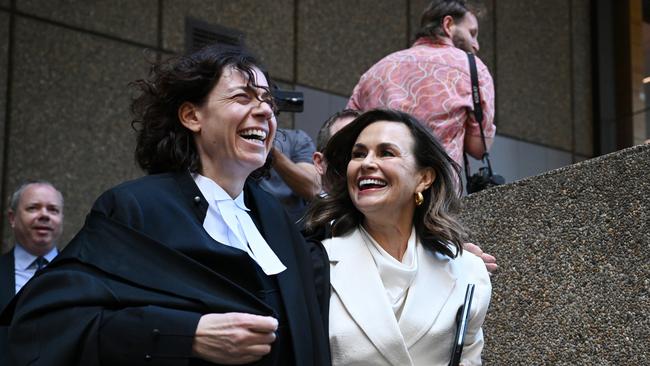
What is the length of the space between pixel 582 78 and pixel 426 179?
313 inches

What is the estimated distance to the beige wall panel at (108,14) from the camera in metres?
6.96

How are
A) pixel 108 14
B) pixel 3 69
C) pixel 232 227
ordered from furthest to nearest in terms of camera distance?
1. pixel 108 14
2. pixel 3 69
3. pixel 232 227

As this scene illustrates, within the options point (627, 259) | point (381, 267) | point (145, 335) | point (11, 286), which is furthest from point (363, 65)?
point (145, 335)

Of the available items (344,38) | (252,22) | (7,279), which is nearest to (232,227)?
(7,279)

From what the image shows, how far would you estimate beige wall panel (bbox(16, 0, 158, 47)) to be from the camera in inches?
274

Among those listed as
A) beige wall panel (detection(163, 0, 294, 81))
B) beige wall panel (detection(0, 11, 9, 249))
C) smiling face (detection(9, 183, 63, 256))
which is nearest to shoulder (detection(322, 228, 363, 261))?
smiling face (detection(9, 183, 63, 256))

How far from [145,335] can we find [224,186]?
66 cm

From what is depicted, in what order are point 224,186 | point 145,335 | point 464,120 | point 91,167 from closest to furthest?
point 145,335, point 224,186, point 464,120, point 91,167

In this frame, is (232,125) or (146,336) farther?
(232,125)

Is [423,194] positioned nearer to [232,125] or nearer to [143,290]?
[232,125]

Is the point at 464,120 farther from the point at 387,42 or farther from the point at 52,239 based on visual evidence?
the point at 387,42

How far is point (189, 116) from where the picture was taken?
3162mm

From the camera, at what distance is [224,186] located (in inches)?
123

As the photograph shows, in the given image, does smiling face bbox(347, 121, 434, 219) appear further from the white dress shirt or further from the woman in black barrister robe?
the white dress shirt
